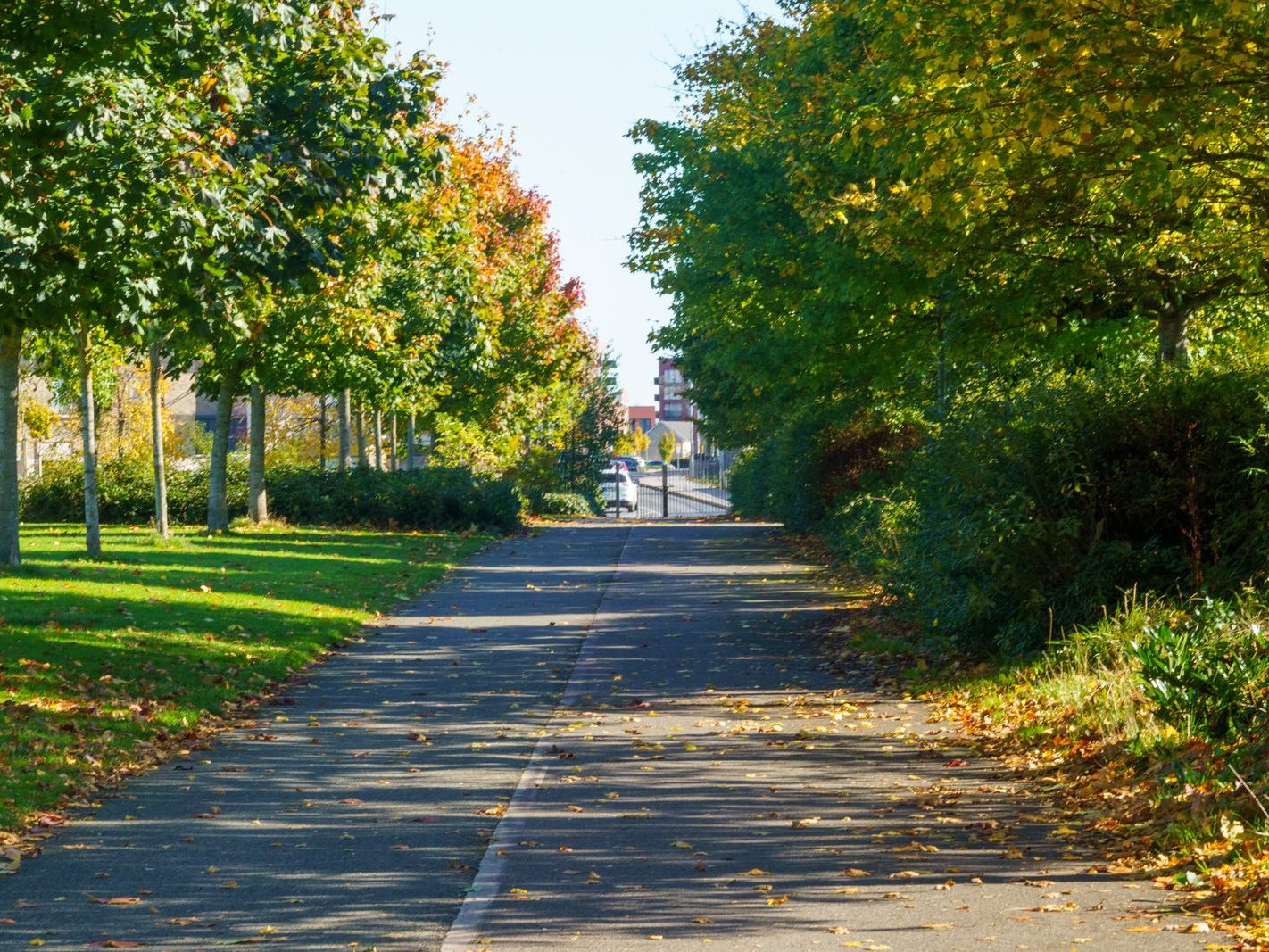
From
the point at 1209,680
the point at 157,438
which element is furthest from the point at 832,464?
the point at 1209,680

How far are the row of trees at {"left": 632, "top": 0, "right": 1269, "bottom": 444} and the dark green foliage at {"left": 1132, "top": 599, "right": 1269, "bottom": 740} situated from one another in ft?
11.5

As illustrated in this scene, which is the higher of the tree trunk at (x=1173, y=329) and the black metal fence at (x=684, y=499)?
the tree trunk at (x=1173, y=329)

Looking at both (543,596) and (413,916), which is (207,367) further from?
(413,916)

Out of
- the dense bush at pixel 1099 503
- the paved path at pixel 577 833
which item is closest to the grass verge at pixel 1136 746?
the paved path at pixel 577 833

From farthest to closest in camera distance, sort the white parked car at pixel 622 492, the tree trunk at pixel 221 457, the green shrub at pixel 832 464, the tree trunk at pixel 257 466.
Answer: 1. the white parked car at pixel 622 492
2. the tree trunk at pixel 257 466
3. the tree trunk at pixel 221 457
4. the green shrub at pixel 832 464

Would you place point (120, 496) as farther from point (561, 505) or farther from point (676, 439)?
point (676, 439)

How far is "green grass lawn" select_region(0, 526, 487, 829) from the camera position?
30.7ft

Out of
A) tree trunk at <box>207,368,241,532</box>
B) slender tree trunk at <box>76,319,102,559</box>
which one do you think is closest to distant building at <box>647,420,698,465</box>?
tree trunk at <box>207,368,241,532</box>

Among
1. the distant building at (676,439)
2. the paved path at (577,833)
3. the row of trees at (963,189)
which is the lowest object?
the paved path at (577,833)

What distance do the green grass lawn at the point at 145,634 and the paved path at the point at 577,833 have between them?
1.61 feet

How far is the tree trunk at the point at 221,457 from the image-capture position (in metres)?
27.4

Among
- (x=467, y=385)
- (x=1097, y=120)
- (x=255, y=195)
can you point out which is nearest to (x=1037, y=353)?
(x=1097, y=120)

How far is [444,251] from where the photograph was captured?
29234 mm

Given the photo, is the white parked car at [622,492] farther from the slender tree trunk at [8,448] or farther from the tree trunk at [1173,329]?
the tree trunk at [1173,329]
